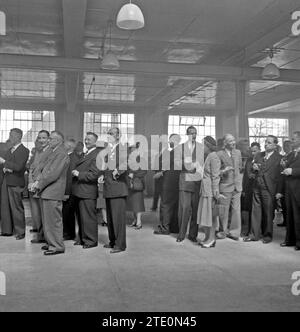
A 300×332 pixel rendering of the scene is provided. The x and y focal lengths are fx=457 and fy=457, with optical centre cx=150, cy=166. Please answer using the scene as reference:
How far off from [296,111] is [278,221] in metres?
14.2

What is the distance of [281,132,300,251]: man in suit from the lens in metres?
5.56

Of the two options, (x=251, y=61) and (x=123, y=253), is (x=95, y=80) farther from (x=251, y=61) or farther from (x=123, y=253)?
(x=123, y=253)

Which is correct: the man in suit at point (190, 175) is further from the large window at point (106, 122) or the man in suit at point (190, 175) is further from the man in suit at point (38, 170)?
the large window at point (106, 122)

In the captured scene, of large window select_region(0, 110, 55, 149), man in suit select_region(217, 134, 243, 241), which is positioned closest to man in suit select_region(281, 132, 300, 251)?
man in suit select_region(217, 134, 243, 241)

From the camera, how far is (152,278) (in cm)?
416

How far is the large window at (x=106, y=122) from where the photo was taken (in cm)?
1897

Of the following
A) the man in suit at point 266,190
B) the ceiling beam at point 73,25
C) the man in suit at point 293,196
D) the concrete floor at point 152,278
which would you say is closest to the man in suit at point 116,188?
the concrete floor at point 152,278

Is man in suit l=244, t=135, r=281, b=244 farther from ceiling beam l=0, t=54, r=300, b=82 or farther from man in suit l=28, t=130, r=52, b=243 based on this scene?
ceiling beam l=0, t=54, r=300, b=82

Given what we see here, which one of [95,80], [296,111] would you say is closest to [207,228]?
[95,80]

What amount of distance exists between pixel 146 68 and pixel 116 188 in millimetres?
5566

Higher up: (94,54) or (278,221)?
(94,54)

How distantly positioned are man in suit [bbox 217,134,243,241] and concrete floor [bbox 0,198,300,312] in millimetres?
432

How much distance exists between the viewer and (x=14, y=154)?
6.08 meters

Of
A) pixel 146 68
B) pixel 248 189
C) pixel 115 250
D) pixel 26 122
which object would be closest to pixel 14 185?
pixel 115 250
